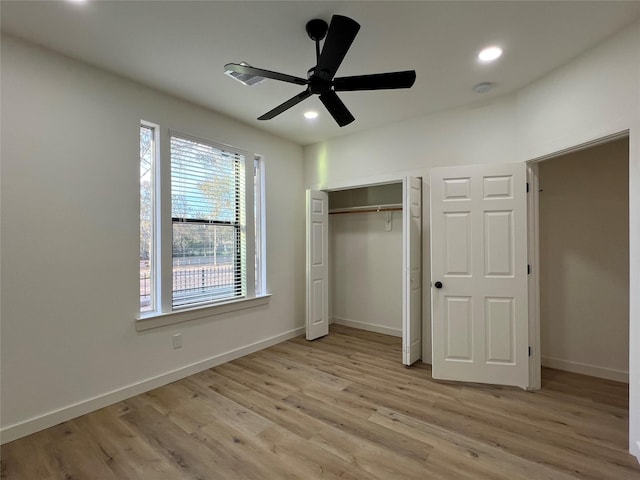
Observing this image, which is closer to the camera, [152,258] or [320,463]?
[320,463]

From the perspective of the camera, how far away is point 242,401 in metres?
2.68

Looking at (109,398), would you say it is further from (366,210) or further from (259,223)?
(366,210)

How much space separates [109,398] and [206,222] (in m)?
1.82

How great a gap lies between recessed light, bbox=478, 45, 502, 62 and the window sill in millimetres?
3346

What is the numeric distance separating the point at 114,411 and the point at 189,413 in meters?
0.63

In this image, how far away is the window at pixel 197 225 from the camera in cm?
299

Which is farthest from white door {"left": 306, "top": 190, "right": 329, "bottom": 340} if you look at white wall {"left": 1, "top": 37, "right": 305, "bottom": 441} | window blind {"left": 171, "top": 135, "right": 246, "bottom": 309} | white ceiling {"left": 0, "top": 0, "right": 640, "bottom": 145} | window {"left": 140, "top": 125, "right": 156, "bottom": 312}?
window {"left": 140, "top": 125, "right": 156, "bottom": 312}

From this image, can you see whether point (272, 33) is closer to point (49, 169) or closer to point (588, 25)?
point (49, 169)

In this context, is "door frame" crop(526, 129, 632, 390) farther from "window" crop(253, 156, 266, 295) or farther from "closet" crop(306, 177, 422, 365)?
"window" crop(253, 156, 266, 295)

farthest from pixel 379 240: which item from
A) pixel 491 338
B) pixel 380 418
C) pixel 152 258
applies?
pixel 152 258

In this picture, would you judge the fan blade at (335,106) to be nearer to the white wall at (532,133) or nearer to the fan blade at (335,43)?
the fan blade at (335,43)

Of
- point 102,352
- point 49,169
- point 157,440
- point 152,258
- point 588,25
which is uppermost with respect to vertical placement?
point 588,25

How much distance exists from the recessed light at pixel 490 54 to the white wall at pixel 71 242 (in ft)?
9.08

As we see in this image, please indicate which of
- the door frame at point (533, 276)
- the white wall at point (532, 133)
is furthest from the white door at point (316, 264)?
the door frame at point (533, 276)
